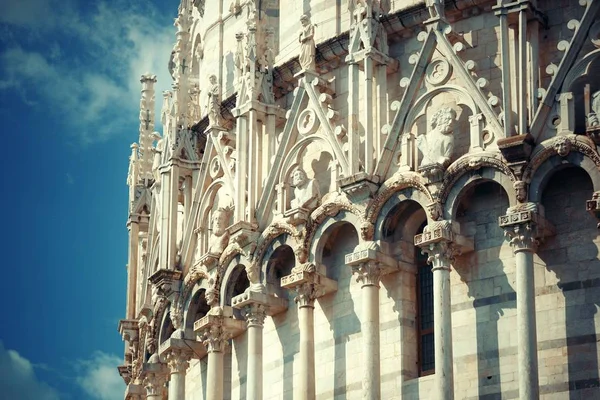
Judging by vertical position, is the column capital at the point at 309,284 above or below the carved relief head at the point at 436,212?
Result: below

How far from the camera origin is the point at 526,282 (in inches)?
1205

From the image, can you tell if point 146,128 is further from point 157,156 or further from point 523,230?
point 523,230

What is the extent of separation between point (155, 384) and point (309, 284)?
672cm

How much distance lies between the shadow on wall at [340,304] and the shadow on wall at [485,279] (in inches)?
97.4

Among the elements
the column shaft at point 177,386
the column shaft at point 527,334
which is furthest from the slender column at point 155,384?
the column shaft at point 527,334

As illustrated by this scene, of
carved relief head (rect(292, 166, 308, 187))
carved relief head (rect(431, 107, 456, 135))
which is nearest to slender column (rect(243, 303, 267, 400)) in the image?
carved relief head (rect(292, 166, 308, 187))

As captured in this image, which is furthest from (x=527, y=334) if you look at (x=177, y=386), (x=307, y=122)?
(x=177, y=386)

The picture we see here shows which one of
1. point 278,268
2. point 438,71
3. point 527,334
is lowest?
point 527,334

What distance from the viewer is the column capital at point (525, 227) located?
31109 millimetres

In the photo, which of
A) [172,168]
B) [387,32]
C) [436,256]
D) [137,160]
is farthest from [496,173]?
[137,160]

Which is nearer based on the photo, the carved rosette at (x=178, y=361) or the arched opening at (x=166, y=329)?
the carved rosette at (x=178, y=361)

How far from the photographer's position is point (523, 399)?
29922 millimetres

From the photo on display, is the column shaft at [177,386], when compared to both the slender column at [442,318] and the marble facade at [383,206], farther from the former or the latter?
the slender column at [442,318]

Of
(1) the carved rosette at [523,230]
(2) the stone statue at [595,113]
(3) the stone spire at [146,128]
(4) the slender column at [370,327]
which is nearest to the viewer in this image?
(2) the stone statue at [595,113]
